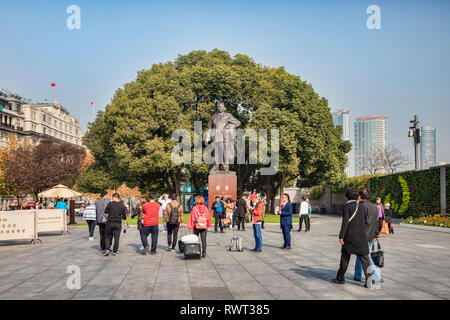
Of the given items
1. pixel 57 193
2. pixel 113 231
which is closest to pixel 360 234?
pixel 113 231

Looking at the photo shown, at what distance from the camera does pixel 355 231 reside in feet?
26.7

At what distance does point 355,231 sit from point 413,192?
23594mm

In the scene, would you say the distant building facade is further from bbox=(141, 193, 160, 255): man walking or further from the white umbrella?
bbox=(141, 193, 160, 255): man walking

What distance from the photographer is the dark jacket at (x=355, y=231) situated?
8.07m

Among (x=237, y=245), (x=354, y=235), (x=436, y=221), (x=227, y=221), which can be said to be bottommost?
(x=436, y=221)

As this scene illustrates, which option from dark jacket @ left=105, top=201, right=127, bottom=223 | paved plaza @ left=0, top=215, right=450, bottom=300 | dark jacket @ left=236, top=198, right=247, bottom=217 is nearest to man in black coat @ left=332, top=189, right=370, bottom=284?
paved plaza @ left=0, top=215, right=450, bottom=300

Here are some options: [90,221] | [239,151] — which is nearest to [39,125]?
[239,151]

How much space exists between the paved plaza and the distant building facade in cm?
6527

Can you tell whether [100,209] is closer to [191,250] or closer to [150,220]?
[150,220]

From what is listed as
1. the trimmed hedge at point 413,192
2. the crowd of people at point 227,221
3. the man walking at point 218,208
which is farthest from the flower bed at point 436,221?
the man walking at point 218,208

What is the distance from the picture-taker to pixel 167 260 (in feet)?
38.0

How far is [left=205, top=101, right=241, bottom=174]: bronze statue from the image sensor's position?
28.8 metres
